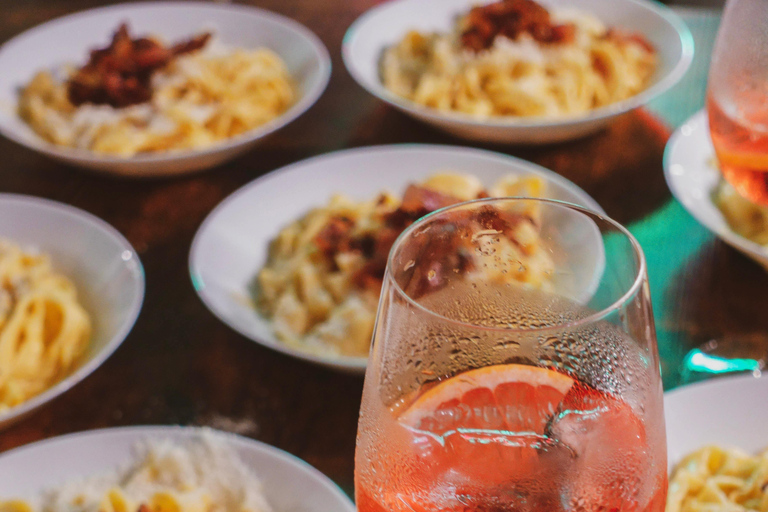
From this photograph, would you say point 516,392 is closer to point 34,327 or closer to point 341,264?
point 341,264

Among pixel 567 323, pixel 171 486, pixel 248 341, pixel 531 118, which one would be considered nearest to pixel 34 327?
pixel 248 341

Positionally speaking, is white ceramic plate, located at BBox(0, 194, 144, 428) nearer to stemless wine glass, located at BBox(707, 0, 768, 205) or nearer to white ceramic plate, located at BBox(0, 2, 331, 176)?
white ceramic plate, located at BBox(0, 2, 331, 176)

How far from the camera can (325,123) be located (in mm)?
1705

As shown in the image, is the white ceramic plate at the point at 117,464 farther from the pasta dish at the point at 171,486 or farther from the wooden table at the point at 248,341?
the wooden table at the point at 248,341

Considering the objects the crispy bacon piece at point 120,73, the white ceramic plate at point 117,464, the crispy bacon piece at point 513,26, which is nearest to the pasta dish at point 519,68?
the crispy bacon piece at point 513,26

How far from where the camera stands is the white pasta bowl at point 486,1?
57.4 inches

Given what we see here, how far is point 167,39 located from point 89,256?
1045 millimetres

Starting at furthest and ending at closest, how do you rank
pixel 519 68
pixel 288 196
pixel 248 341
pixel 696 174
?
pixel 519 68
pixel 288 196
pixel 696 174
pixel 248 341

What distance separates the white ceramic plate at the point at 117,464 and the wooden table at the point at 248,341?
0.12m

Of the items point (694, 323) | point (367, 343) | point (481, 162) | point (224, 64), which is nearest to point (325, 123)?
point (224, 64)

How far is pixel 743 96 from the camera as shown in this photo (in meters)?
0.82

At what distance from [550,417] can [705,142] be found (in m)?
1.01

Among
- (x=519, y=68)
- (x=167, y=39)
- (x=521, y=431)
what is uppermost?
(x=521, y=431)

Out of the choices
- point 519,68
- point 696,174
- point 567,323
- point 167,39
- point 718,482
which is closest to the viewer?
point 567,323
